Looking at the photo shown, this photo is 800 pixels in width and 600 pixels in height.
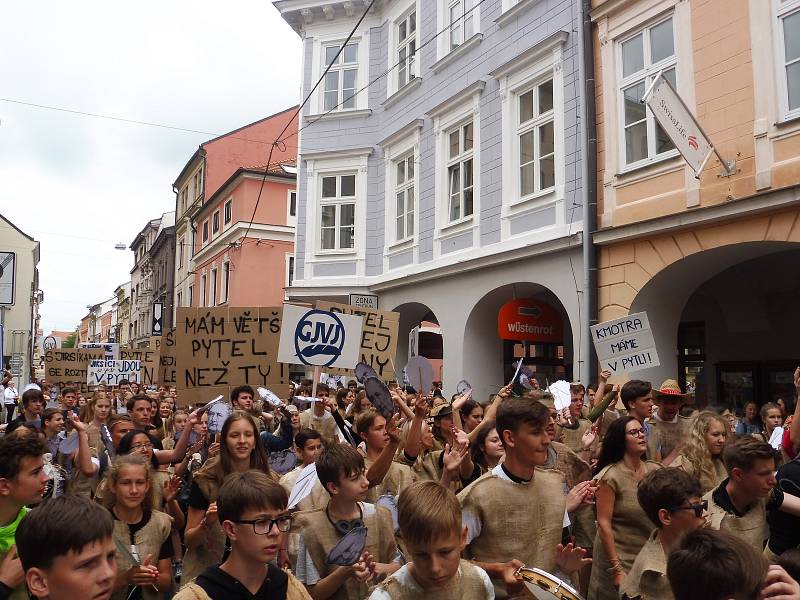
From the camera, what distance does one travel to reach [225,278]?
1330 inches

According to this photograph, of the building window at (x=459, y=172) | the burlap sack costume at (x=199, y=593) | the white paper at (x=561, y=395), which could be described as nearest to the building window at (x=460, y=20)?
the building window at (x=459, y=172)

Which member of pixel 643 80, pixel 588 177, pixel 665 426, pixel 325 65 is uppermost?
pixel 325 65

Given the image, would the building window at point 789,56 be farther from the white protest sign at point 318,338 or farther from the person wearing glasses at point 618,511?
the person wearing glasses at point 618,511

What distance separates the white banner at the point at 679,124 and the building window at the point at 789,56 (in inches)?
40.7

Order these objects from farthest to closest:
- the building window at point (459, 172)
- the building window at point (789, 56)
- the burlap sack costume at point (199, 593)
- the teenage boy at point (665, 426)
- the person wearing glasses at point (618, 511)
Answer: the building window at point (459, 172) < the building window at point (789, 56) < the teenage boy at point (665, 426) < the person wearing glasses at point (618, 511) < the burlap sack costume at point (199, 593)

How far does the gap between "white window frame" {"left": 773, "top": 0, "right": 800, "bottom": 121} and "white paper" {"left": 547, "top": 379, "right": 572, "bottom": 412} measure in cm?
478

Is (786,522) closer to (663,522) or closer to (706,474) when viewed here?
(663,522)

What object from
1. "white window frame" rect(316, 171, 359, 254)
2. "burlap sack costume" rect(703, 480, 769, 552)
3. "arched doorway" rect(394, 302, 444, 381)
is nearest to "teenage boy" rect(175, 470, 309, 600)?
"burlap sack costume" rect(703, 480, 769, 552)

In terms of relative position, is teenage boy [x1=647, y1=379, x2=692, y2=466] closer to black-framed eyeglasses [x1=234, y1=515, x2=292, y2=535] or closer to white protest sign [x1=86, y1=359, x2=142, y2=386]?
black-framed eyeglasses [x1=234, y1=515, x2=292, y2=535]

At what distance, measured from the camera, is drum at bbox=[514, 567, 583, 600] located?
287 cm

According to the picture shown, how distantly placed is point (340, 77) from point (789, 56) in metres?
12.5

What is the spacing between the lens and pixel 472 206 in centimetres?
1551

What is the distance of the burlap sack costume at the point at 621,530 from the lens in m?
4.20

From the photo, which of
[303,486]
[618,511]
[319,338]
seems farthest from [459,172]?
[303,486]
